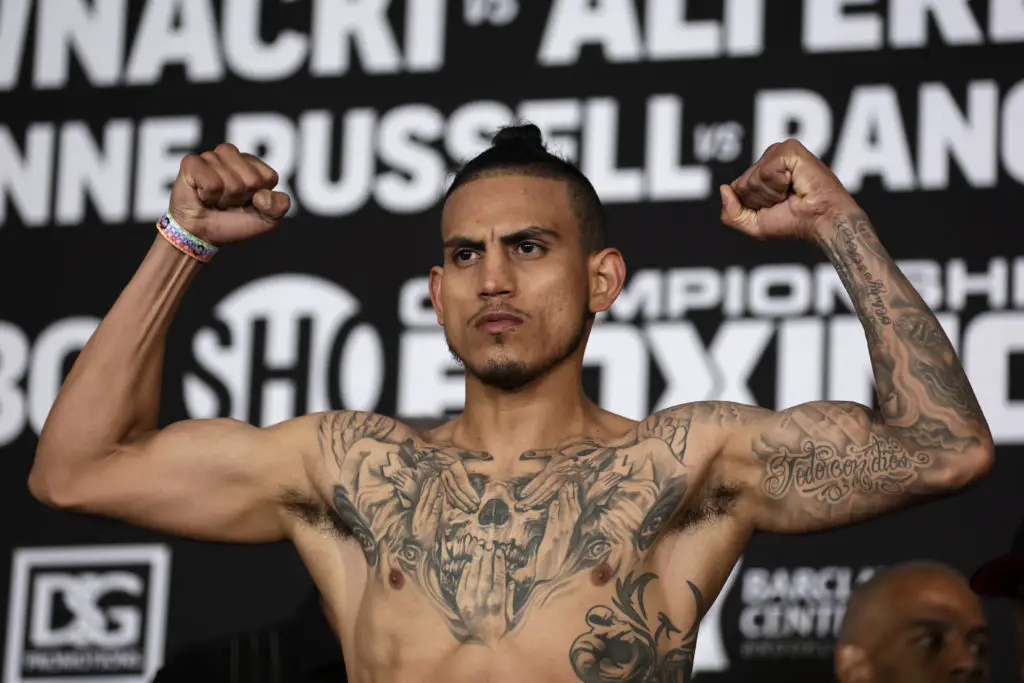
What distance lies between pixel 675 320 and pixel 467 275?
1.14 m

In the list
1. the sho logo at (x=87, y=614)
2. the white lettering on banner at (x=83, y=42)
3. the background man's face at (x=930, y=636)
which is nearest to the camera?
the background man's face at (x=930, y=636)

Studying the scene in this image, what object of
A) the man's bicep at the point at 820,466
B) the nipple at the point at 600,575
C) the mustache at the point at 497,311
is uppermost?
the mustache at the point at 497,311

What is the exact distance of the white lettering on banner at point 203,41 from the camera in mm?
3977

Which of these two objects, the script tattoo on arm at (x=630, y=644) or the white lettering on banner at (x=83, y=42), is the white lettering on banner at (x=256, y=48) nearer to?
the white lettering on banner at (x=83, y=42)

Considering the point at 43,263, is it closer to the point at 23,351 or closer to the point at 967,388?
the point at 23,351

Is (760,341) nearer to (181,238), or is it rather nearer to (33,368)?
(181,238)

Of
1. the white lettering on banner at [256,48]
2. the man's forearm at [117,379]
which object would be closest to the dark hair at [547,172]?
the man's forearm at [117,379]

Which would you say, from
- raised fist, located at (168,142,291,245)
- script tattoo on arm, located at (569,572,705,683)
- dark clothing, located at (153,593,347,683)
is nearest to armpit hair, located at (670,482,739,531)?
script tattoo on arm, located at (569,572,705,683)

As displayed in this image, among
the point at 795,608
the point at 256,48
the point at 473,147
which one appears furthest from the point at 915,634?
the point at 256,48

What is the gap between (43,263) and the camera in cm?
400

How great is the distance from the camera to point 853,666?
10.9 feet

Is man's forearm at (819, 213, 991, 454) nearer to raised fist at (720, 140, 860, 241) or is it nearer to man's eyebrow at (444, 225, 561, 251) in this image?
raised fist at (720, 140, 860, 241)

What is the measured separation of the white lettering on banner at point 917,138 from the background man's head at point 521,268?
100 centimetres

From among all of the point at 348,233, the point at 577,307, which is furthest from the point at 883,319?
the point at 348,233
